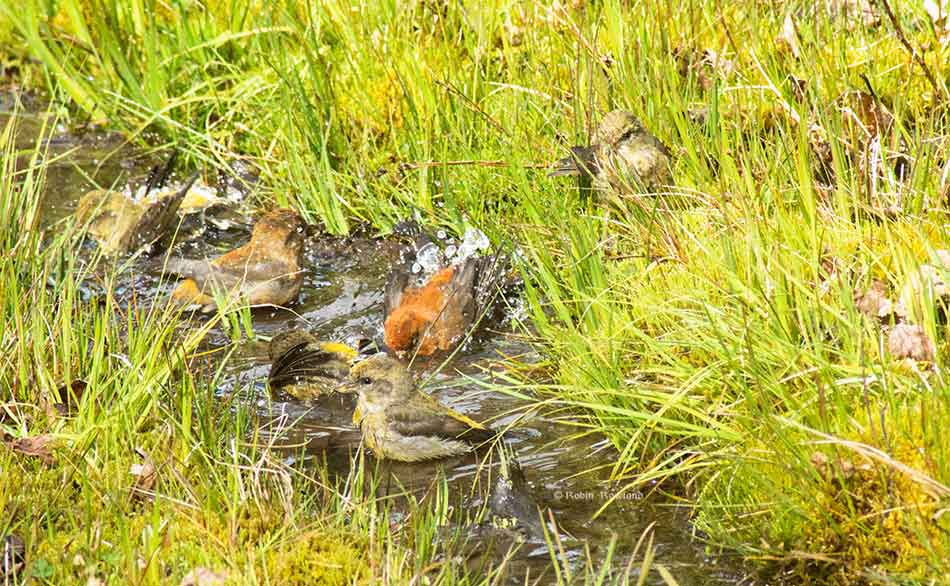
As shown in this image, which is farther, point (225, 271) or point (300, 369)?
point (225, 271)

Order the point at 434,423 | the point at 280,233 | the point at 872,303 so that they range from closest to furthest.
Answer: the point at 872,303 < the point at 434,423 < the point at 280,233

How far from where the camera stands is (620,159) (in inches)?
211

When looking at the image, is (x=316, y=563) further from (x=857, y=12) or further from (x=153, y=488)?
(x=857, y=12)

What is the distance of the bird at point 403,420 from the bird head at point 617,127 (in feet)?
4.74

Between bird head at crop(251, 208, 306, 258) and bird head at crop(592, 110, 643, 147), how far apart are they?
1875 millimetres

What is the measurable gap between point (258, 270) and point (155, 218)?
3.15 feet

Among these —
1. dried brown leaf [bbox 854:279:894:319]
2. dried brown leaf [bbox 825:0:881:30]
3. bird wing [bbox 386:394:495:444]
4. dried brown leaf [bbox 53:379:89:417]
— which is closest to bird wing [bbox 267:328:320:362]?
bird wing [bbox 386:394:495:444]

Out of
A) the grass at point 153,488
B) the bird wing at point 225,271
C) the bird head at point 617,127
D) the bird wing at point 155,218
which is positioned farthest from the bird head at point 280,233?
the bird head at point 617,127

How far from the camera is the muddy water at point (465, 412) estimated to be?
160 inches

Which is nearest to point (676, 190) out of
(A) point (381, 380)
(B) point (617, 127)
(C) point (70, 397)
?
(B) point (617, 127)

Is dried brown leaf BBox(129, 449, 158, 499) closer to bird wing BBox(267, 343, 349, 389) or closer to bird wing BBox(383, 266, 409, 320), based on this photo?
bird wing BBox(267, 343, 349, 389)

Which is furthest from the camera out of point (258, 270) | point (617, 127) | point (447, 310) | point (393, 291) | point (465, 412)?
point (258, 270)

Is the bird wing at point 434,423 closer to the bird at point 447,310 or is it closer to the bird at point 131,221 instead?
the bird at point 447,310

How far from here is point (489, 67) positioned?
6727 millimetres
